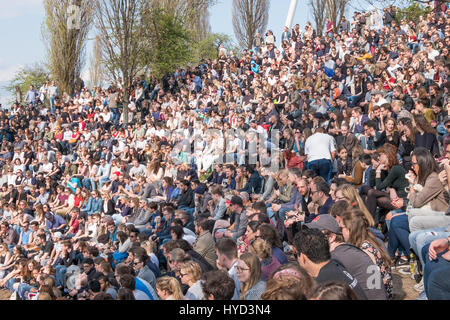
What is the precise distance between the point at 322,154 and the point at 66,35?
2367 centimetres

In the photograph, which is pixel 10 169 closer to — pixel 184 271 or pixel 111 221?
pixel 111 221

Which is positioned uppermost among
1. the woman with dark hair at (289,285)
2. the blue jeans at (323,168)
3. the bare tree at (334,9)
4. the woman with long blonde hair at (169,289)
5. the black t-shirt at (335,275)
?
the bare tree at (334,9)

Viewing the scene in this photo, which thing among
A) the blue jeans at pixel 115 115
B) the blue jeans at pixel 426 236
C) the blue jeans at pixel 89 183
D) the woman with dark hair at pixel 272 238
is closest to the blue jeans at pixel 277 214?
the woman with dark hair at pixel 272 238

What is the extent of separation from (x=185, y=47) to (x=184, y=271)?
22096mm

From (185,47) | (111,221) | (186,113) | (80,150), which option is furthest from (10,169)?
(185,47)

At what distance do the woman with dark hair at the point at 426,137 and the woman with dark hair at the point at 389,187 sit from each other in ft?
4.64

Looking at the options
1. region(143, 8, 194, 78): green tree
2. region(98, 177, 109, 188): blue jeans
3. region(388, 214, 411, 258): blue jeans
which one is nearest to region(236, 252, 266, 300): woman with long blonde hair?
region(388, 214, 411, 258): blue jeans

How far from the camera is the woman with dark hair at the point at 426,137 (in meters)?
8.68

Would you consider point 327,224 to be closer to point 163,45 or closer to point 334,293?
point 334,293

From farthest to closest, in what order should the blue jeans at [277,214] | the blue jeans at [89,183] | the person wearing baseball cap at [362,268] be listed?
the blue jeans at [89,183], the blue jeans at [277,214], the person wearing baseball cap at [362,268]

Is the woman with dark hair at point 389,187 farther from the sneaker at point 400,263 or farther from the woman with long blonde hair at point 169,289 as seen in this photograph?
the woman with long blonde hair at point 169,289

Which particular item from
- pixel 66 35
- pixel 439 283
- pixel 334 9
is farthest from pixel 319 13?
pixel 439 283

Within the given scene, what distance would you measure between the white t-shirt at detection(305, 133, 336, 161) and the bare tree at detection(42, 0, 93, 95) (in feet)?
73.7

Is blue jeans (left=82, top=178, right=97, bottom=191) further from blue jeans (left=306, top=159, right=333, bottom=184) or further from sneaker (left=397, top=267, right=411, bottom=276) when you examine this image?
sneaker (left=397, top=267, right=411, bottom=276)
